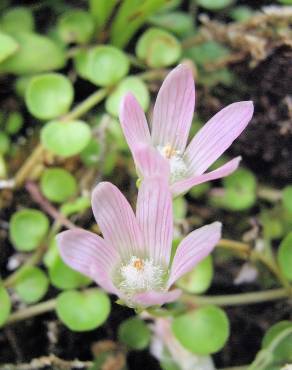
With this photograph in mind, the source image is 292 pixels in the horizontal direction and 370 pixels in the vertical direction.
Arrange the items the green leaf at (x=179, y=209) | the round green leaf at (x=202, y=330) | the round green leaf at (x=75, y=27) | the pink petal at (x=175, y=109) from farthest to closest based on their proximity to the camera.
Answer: the round green leaf at (x=75, y=27) < the green leaf at (x=179, y=209) < the round green leaf at (x=202, y=330) < the pink petal at (x=175, y=109)

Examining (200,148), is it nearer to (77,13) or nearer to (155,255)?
(155,255)

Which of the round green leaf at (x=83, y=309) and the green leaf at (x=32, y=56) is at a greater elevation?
the green leaf at (x=32, y=56)

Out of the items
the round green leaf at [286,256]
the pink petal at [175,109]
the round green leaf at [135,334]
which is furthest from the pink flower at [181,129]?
the round green leaf at [135,334]

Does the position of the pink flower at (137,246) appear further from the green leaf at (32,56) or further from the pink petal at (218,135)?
the green leaf at (32,56)

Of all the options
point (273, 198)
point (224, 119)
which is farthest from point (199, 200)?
point (224, 119)

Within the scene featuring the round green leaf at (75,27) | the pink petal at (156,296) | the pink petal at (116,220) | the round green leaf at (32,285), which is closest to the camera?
the pink petal at (156,296)

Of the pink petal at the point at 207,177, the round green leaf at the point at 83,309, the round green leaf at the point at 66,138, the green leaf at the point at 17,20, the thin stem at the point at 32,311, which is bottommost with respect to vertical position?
the thin stem at the point at 32,311
